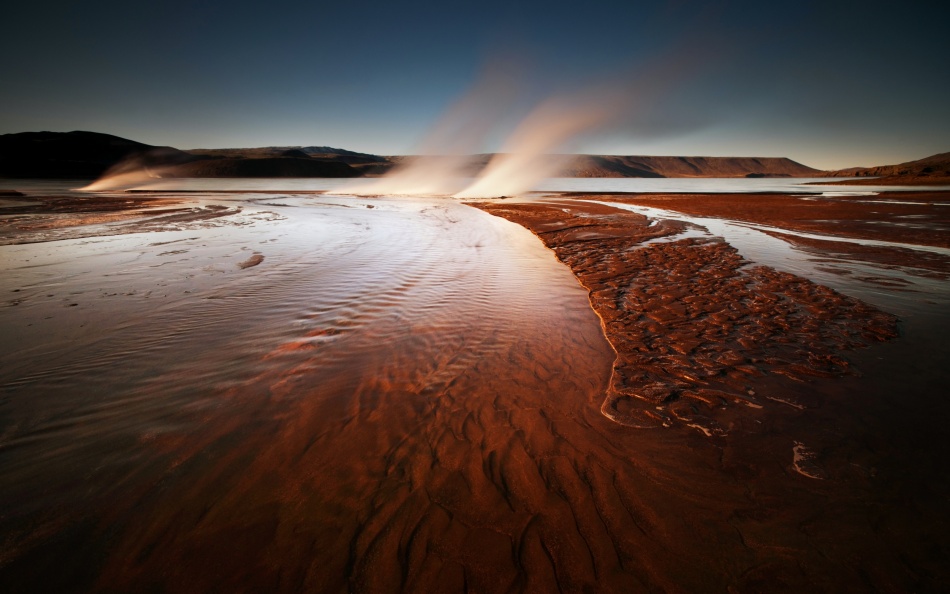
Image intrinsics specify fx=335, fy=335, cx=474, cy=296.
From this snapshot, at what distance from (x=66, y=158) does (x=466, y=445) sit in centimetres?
13651

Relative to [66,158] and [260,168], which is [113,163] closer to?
[66,158]

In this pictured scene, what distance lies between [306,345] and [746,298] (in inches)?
327

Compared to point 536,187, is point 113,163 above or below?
above

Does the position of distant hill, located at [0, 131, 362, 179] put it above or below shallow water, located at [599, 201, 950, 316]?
above

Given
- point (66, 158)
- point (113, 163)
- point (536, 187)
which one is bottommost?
point (536, 187)

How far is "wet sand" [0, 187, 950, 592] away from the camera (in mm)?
2176

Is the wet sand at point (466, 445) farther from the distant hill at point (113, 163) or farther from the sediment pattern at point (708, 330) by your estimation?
the distant hill at point (113, 163)

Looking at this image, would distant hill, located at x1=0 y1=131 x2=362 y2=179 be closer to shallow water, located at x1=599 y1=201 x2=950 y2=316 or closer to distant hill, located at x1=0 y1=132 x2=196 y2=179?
distant hill, located at x1=0 y1=132 x2=196 y2=179

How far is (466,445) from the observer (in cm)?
319

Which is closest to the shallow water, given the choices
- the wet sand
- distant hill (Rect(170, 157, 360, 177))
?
the wet sand

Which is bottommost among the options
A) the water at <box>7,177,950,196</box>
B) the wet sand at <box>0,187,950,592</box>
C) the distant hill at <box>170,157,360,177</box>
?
the wet sand at <box>0,187,950,592</box>

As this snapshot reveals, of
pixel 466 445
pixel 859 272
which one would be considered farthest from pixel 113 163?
pixel 859 272

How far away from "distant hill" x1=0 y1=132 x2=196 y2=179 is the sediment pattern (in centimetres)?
11036

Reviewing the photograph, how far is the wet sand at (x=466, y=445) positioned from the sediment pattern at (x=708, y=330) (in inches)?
1.9
